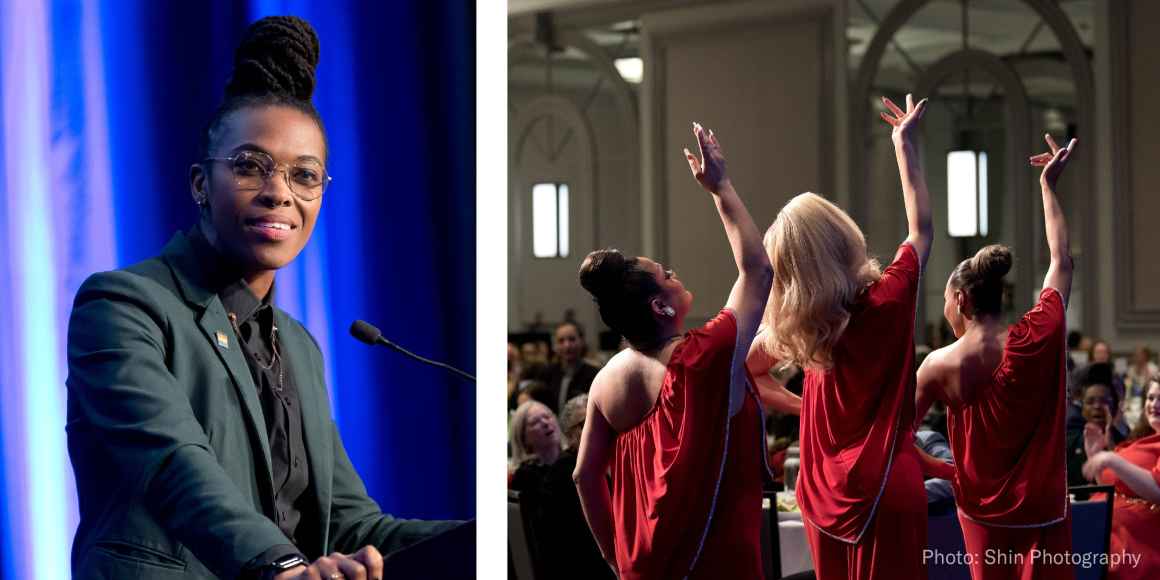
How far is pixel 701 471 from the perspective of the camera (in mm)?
2699

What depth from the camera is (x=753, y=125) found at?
9.43m

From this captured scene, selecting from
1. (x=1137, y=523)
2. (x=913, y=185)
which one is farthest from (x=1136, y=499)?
(x=913, y=185)

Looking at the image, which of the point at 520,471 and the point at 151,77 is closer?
the point at 151,77

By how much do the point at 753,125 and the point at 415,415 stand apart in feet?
23.1

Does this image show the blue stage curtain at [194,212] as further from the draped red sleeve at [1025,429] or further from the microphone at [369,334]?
the draped red sleeve at [1025,429]

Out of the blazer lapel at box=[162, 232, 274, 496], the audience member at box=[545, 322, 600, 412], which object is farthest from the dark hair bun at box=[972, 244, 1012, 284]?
the audience member at box=[545, 322, 600, 412]

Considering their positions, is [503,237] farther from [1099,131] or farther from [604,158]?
[604,158]

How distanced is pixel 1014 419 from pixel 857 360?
55cm

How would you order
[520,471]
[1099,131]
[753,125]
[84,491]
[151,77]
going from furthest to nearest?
[753,125], [1099,131], [520,471], [151,77], [84,491]

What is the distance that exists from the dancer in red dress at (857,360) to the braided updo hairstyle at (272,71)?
1089 millimetres

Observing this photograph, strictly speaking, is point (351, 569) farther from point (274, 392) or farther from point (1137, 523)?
point (1137, 523)

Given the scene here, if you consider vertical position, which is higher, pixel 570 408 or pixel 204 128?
pixel 204 128

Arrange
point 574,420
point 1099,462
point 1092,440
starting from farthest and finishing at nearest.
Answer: point 1092,440, point 574,420, point 1099,462

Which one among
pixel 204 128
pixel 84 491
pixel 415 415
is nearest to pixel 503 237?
pixel 415 415
